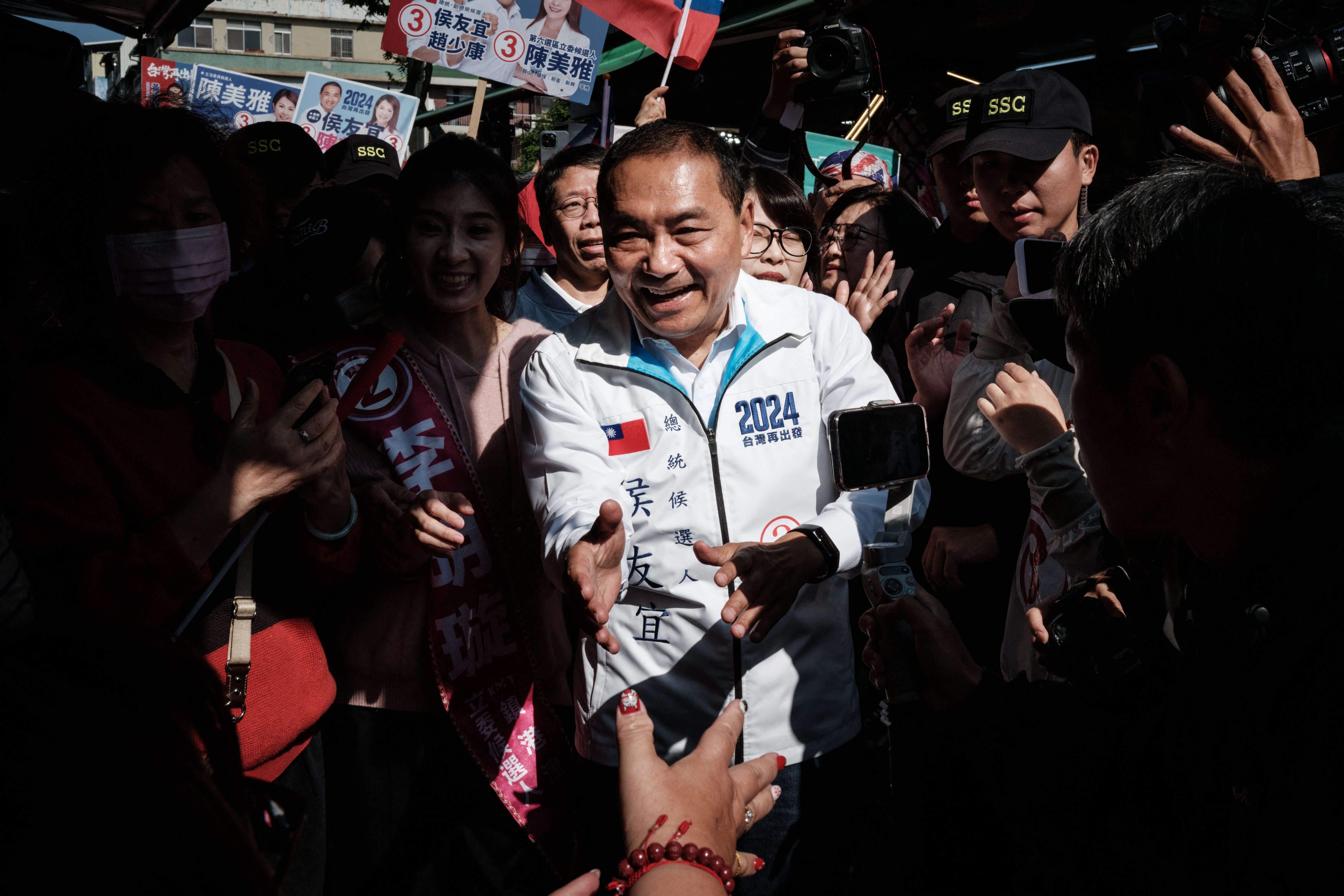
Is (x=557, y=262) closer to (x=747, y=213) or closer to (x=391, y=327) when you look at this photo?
(x=391, y=327)

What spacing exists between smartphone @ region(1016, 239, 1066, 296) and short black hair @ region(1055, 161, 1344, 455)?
25.8 inches

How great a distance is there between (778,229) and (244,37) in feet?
175

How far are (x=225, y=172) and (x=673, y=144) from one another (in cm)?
116

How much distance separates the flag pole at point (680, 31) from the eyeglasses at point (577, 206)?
1.53 metres

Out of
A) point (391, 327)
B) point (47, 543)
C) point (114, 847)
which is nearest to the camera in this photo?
point (114, 847)

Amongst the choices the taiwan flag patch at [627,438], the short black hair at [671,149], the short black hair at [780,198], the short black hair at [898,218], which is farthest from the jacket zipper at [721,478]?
the short black hair at [898,218]

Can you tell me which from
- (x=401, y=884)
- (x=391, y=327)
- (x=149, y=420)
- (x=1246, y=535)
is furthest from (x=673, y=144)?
(x=401, y=884)

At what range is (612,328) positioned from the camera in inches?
86.6

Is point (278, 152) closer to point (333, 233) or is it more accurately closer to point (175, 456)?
point (333, 233)

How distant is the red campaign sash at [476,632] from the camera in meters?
2.38

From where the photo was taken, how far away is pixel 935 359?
2822 millimetres

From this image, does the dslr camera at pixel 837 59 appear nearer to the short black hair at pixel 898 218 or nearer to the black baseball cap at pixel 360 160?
the short black hair at pixel 898 218

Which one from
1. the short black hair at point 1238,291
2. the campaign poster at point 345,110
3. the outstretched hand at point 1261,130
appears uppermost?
the campaign poster at point 345,110

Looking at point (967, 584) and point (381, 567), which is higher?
point (381, 567)
